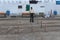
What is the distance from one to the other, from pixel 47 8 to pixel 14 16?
5.31 meters

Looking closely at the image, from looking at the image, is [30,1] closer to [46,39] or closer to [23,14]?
[23,14]

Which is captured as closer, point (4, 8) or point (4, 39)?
point (4, 39)

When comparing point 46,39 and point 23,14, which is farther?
point 23,14

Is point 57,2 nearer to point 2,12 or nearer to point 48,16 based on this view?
point 48,16

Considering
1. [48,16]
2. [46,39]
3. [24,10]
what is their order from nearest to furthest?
[46,39] → [48,16] → [24,10]

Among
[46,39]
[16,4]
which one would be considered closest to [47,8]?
[16,4]

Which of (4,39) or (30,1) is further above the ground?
(30,1)

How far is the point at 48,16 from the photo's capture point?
118 feet

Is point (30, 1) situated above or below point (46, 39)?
above

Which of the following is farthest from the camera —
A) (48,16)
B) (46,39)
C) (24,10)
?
(24,10)

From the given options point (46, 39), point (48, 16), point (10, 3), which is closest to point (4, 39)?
point (46, 39)

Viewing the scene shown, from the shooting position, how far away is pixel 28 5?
3788 cm

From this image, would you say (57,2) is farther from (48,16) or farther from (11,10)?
(11,10)

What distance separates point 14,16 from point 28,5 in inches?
Result: 116
